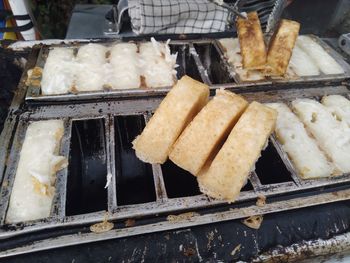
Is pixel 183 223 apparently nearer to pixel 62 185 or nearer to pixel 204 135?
pixel 204 135

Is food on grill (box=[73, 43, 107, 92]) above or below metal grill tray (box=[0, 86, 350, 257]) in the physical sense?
above

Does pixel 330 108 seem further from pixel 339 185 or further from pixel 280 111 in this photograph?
pixel 339 185

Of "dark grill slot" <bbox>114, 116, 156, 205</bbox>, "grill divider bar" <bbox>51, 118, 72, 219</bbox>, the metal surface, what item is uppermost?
"grill divider bar" <bbox>51, 118, 72, 219</bbox>

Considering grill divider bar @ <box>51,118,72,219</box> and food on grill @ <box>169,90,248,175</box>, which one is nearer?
grill divider bar @ <box>51,118,72,219</box>

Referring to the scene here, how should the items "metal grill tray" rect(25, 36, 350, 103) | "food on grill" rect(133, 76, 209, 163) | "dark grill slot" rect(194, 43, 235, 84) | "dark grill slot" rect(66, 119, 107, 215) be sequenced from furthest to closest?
"dark grill slot" rect(194, 43, 235, 84) → "metal grill tray" rect(25, 36, 350, 103) → "dark grill slot" rect(66, 119, 107, 215) → "food on grill" rect(133, 76, 209, 163)

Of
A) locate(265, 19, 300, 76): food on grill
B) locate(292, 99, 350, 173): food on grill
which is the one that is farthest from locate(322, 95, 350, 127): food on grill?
locate(265, 19, 300, 76): food on grill

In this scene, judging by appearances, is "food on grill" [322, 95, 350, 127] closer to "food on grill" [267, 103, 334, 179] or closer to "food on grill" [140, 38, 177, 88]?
"food on grill" [267, 103, 334, 179]

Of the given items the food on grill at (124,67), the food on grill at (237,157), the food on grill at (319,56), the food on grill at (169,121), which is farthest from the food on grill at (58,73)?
the food on grill at (319,56)

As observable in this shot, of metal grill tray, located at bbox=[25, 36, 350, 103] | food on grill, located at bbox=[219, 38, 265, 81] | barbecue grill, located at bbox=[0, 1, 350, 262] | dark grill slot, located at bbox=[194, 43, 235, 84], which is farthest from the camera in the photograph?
dark grill slot, located at bbox=[194, 43, 235, 84]
